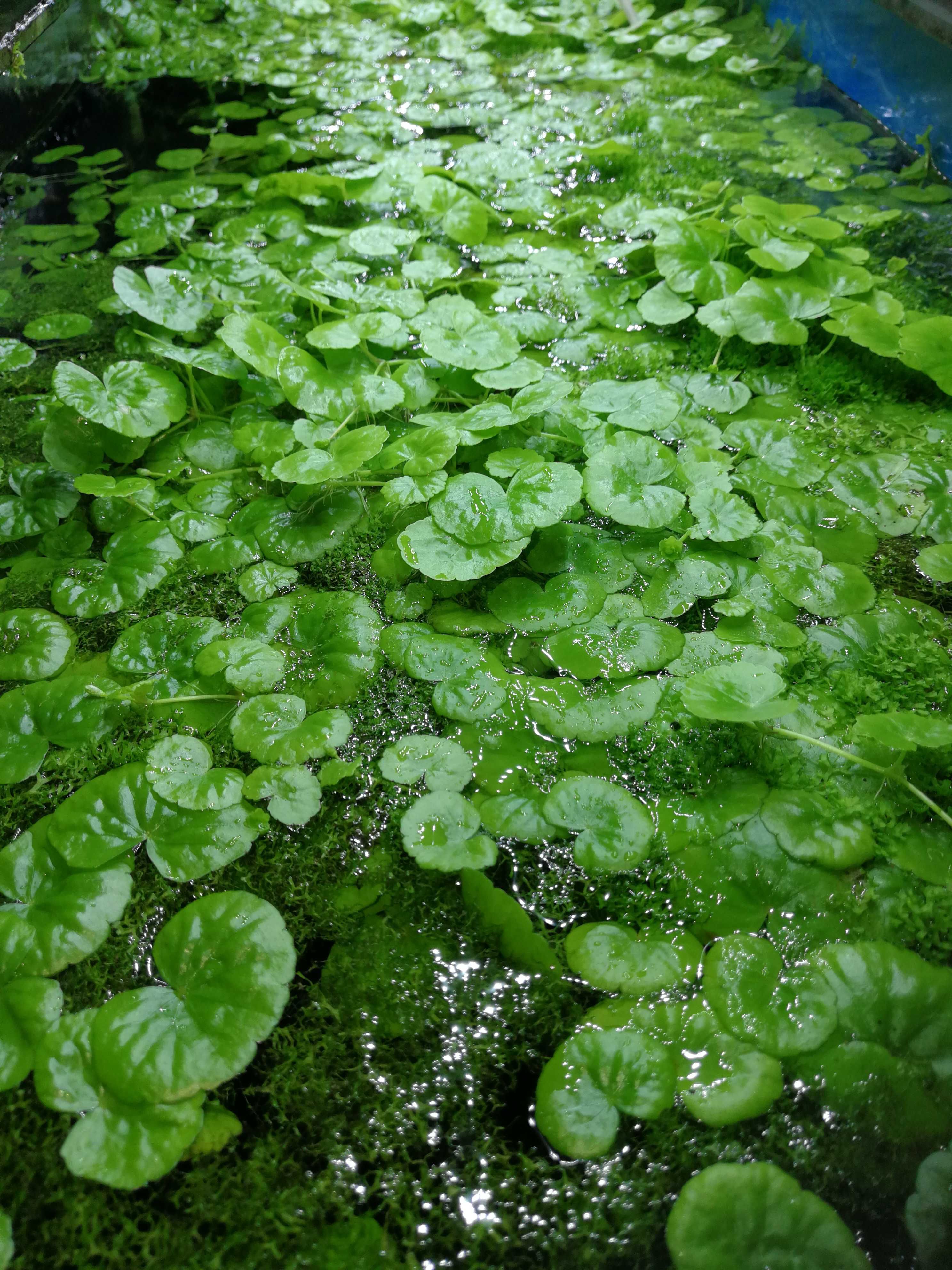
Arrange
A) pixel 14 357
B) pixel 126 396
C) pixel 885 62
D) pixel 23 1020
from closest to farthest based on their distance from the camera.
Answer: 1. pixel 23 1020
2. pixel 126 396
3. pixel 14 357
4. pixel 885 62

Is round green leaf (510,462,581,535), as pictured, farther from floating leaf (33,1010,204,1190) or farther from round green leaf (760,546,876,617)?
floating leaf (33,1010,204,1190)

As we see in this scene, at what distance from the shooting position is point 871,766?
153cm

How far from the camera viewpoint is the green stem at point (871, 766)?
1489 millimetres

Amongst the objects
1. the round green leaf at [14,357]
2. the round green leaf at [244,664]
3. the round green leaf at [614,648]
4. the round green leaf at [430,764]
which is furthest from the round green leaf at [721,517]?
the round green leaf at [14,357]

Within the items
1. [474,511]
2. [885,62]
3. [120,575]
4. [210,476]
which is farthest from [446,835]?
[885,62]

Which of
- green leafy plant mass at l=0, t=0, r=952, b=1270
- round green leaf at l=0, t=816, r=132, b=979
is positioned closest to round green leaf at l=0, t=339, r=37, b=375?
green leafy plant mass at l=0, t=0, r=952, b=1270

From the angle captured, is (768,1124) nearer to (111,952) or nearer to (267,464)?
(111,952)

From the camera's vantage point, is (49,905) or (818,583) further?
(818,583)

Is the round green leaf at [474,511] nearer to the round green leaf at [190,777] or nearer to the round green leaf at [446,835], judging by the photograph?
the round green leaf at [446,835]

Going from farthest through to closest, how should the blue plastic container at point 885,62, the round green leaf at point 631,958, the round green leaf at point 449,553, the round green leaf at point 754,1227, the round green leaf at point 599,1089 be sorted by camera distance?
the blue plastic container at point 885,62
the round green leaf at point 449,553
the round green leaf at point 631,958
the round green leaf at point 599,1089
the round green leaf at point 754,1227

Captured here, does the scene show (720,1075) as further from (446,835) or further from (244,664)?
(244,664)

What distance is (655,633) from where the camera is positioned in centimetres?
176

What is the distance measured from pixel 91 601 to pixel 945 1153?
→ 2.11m

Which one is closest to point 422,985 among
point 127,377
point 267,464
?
point 267,464
